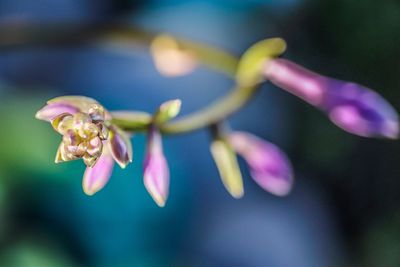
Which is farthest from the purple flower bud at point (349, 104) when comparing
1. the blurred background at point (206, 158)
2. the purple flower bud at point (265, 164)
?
the blurred background at point (206, 158)

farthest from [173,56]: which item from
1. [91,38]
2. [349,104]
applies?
[349,104]

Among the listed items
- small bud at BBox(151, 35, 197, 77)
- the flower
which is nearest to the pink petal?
the flower

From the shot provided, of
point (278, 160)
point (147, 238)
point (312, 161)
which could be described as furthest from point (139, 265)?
point (278, 160)

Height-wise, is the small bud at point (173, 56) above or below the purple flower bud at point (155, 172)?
above

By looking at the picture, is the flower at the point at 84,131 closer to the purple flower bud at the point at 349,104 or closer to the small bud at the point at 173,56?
the purple flower bud at the point at 349,104

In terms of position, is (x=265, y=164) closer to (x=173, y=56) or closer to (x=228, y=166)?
(x=228, y=166)

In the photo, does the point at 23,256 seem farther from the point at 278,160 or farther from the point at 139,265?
the point at 278,160
